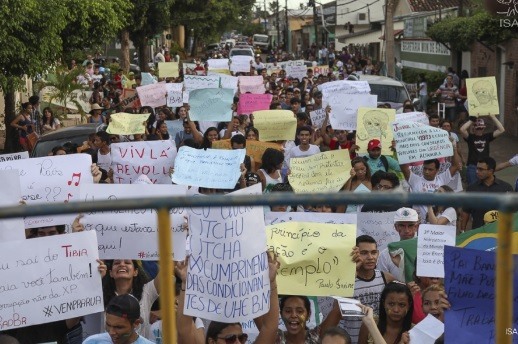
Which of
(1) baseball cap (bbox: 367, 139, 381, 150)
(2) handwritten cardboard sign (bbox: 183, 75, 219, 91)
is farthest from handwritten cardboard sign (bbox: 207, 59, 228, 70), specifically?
(1) baseball cap (bbox: 367, 139, 381, 150)

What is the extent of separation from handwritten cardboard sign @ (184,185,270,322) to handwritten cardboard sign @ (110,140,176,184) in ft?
15.2

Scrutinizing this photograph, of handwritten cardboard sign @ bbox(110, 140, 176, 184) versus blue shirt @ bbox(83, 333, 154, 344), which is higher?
handwritten cardboard sign @ bbox(110, 140, 176, 184)

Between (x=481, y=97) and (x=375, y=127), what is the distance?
6.66ft

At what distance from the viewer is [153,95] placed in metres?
15.3

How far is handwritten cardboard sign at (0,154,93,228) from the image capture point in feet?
24.2

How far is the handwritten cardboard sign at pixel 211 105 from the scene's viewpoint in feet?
42.9

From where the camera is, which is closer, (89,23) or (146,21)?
(89,23)

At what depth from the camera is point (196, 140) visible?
12.4 meters

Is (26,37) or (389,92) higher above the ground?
(26,37)

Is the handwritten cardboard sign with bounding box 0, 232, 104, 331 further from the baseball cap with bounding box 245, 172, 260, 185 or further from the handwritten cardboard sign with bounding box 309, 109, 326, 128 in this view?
the handwritten cardboard sign with bounding box 309, 109, 326, 128

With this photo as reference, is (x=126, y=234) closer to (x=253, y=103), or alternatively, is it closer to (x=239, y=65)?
(x=253, y=103)

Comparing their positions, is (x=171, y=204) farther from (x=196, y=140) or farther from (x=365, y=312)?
(x=196, y=140)

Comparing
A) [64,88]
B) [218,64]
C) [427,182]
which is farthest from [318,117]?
[64,88]

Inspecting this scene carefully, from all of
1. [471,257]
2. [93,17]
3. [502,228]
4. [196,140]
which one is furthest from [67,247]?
[93,17]
